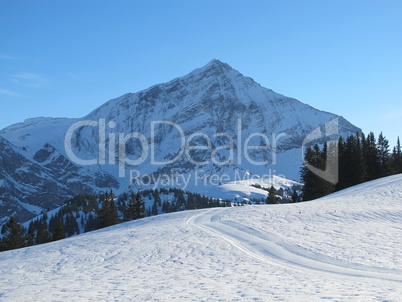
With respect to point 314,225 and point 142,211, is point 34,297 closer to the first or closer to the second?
point 314,225

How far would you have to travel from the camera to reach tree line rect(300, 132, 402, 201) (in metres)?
54.6

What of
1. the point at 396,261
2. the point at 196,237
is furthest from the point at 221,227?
the point at 396,261

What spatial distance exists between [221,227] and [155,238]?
193 inches

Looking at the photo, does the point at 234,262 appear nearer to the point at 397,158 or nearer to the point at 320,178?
the point at 320,178

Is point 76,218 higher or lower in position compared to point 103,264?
lower

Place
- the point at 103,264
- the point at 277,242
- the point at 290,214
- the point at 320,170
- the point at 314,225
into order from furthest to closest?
the point at 320,170, the point at 290,214, the point at 314,225, the point at 277,242, the point at 103,264

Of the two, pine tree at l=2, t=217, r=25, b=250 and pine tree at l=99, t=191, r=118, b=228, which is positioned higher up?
pine tree at l=99, t=191, r=118, b=228

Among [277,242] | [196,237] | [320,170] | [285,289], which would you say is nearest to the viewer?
[285,289]

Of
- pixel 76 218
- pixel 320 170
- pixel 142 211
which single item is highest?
pixel 320 170

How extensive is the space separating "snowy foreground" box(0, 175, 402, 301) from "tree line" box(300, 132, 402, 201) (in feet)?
80.9

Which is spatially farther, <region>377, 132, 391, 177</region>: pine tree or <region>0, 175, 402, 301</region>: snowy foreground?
<region>377, 132, 391, 177</region>: pine tree

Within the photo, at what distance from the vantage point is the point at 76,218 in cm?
14888

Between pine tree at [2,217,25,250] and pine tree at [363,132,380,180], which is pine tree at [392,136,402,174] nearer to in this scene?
pine tree at [363,132,380,180]

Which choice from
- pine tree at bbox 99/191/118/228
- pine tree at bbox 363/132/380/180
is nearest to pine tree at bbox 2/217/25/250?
pine tree at bbox 99/191/118/228
